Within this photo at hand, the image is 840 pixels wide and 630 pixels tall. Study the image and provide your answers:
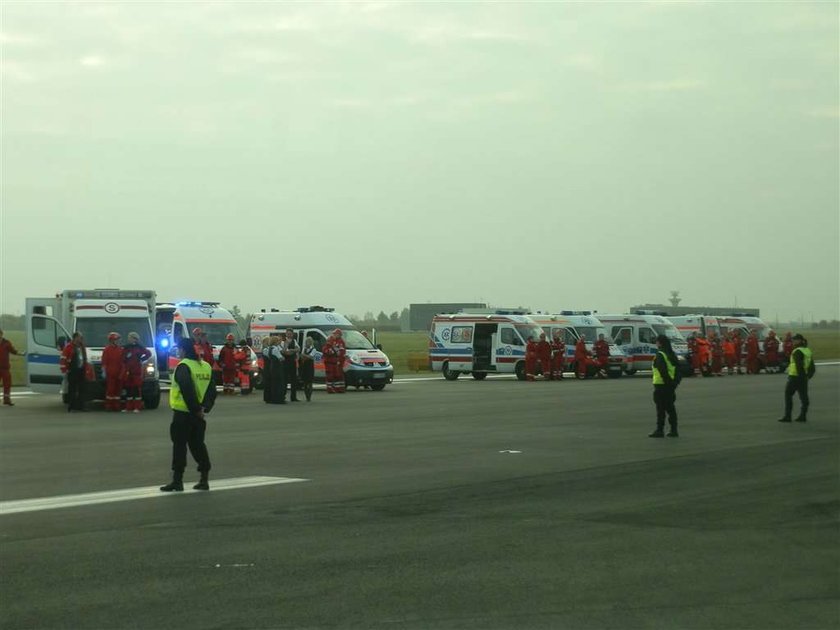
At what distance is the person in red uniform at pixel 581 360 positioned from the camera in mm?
45062

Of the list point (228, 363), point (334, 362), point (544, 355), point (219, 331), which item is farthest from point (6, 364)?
point (544, 355)

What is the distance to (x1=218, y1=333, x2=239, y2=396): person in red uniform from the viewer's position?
109 feet

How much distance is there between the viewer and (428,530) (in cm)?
1085

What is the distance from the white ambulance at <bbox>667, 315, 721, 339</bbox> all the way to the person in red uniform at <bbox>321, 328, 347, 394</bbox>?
21.7 metres

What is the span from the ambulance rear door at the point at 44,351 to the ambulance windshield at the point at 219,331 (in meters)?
6.68

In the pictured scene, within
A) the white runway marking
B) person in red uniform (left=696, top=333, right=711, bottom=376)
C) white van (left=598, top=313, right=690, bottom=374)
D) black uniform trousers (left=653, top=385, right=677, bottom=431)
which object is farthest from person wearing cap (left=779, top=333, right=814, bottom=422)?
person in red uniform (left=696, top=333, right=711, bottom=376)

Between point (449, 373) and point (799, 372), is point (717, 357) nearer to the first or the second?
point (449, 373)

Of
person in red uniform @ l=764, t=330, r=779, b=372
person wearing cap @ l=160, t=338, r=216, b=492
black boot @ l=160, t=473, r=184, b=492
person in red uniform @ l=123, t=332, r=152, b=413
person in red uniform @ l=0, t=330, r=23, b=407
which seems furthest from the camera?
person in red uniform @ l=764, t=330, r=779, b=372

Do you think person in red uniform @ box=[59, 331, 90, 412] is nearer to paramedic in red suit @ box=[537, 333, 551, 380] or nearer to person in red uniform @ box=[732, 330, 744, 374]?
paramedic in red suit @ box=[537, 333, 551, 380]

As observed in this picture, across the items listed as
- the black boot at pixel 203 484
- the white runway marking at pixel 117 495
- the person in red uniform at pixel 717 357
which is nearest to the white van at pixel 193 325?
the white runway marking at pixel 117 495

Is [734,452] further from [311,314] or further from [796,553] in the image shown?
[311,314]

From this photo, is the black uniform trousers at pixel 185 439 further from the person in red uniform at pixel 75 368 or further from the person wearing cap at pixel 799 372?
the person in red uniform at pixel 75 368

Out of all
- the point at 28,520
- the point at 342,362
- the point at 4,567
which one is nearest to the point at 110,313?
the point at 342,362

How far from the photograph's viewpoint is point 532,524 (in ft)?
36.8
